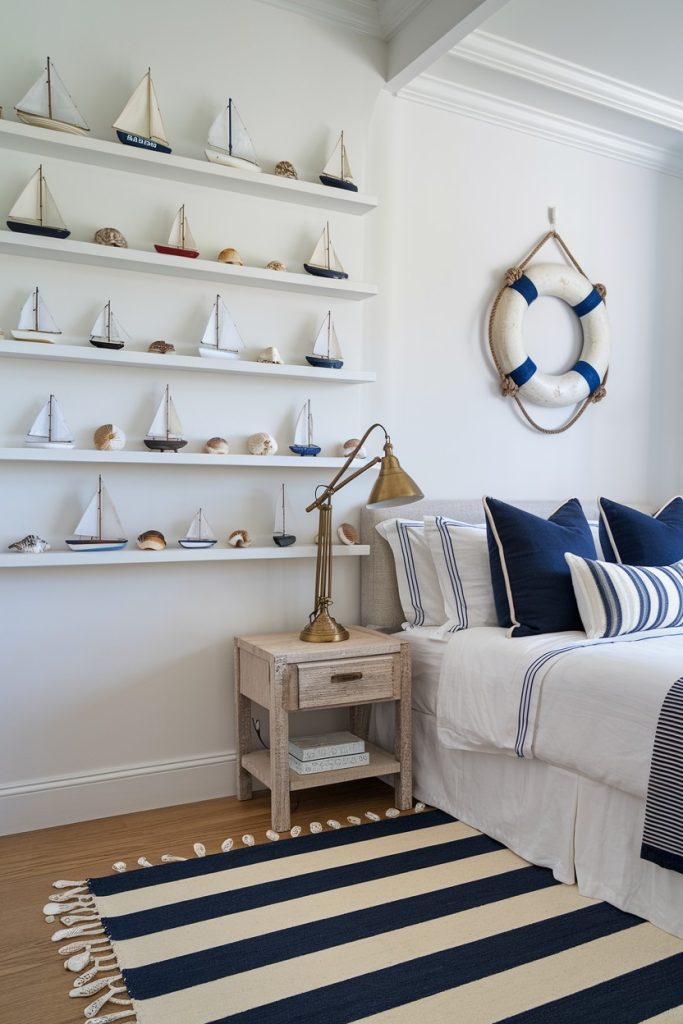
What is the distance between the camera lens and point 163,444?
2.60 m

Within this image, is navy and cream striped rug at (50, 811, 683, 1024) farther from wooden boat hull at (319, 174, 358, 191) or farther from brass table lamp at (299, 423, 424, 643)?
wooden boat hull at (319, 174, 358, 191)

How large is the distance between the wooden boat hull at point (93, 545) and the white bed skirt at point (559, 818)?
114cm

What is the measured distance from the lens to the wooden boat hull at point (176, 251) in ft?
8.52

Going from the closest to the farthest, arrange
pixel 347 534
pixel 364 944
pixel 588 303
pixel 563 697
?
1. pixel 364 944
2. pixel 563 697
3. pixel 347 534
4. pixel 588 303

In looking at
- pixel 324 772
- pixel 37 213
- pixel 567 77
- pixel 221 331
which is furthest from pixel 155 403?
pixel 567 77

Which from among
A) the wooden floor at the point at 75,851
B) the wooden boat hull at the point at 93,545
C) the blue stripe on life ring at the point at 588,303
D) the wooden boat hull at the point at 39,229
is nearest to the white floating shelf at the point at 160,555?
the wooden boat hull at the point at 93,545

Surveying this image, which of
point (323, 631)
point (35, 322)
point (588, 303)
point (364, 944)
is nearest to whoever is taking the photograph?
point (364, 944)

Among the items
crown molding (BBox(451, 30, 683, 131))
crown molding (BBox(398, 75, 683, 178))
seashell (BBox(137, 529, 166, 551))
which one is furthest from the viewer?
crown molding (BBox(398, 75, 683, 178))

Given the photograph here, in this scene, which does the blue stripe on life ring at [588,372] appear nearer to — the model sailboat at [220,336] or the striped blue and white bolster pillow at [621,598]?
the striped blue and white bolster pillow at [621,598]

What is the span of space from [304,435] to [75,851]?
1481 millimetres

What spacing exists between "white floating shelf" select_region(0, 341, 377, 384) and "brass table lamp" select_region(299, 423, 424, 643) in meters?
0.30

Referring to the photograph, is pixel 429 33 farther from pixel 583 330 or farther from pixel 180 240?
pixel 583 330

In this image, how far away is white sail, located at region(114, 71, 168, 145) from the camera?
250cm

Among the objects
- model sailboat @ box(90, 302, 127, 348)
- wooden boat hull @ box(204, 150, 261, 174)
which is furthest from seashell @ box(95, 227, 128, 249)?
wooden boat hull @ box(204, 150, 261, 174)
